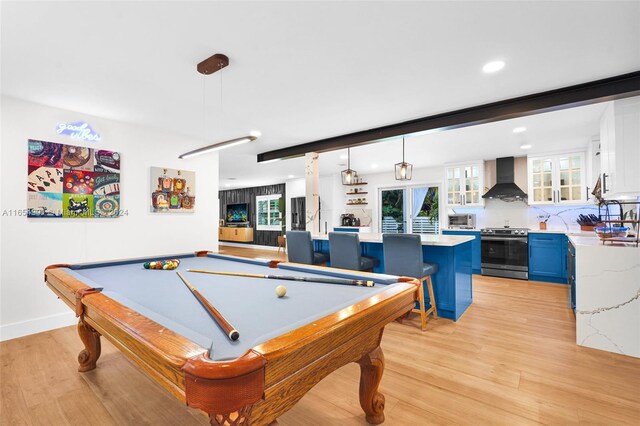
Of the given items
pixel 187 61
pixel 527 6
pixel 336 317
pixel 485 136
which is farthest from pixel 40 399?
pixel 485 136

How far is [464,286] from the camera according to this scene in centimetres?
360

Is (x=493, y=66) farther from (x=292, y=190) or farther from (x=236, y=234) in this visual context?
(x=236, y=234)

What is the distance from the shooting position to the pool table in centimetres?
78

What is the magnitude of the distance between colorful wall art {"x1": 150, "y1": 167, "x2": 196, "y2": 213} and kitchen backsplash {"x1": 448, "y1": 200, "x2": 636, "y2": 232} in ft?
17.8

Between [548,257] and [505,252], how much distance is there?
0.63m

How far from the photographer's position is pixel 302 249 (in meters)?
3.83

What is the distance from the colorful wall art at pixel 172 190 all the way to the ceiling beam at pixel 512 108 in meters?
2.28

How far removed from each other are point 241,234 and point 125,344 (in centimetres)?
1055

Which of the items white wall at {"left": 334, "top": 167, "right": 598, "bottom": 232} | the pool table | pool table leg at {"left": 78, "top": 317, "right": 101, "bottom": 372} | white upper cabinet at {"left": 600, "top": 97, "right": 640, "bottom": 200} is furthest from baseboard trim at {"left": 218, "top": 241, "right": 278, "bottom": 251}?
white upper cabinet at {"left": 600, "top": 97, "right": 640, "bottom": 200}

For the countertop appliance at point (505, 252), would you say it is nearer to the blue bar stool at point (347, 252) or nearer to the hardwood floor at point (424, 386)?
the hardwood floor at point (424, 386)

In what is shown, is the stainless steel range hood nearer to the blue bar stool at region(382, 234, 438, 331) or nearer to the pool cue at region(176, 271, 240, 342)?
the blue bar stool at region(382, 234, 438, 331)

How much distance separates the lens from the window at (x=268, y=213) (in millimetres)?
10531

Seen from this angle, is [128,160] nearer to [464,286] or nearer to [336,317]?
[336,317]

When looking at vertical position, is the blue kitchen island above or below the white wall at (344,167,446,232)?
below
